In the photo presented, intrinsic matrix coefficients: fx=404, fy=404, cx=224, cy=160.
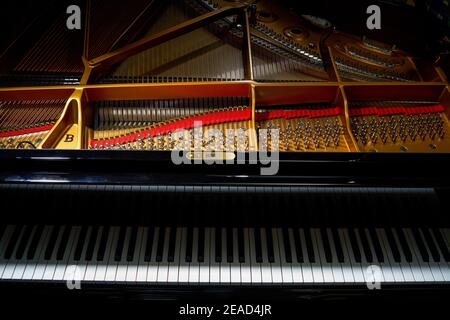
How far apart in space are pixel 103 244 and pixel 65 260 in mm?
204

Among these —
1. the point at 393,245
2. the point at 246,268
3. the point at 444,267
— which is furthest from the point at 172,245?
the point at 444,267

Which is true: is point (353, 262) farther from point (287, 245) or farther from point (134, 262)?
point (134, 262)

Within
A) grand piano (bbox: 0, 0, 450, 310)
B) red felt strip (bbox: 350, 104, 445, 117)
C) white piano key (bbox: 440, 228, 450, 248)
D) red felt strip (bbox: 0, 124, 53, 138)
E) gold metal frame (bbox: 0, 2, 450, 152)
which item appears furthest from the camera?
red felt strip (bbox: 350, 104, 445, 117)

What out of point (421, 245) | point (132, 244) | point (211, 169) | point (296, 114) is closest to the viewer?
point (211, 169)

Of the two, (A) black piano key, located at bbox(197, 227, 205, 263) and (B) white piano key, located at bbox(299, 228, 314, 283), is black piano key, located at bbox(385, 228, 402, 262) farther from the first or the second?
(A) black piano key, located at bbox(197, 227, 205, 263)

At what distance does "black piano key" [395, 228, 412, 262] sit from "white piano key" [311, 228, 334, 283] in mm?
431

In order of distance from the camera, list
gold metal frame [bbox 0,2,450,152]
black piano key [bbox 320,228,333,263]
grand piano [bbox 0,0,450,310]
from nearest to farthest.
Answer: grand piano [bbox 0,0,450,310] < black piano key [bbox 320,228,333,263] < gold metal frame [bbox 0,2,450,152]

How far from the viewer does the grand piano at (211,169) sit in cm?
202

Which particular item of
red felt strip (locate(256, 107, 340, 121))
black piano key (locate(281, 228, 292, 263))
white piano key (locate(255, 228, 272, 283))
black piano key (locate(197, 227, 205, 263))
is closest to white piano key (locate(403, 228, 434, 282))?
black piano key (locate(281, 228, 292, 263))

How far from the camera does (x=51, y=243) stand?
6.94ft

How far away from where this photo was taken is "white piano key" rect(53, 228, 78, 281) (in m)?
2.03

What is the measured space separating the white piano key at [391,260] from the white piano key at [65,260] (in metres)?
1.67

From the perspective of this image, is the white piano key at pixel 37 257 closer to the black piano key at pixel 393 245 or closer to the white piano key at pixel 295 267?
the white piano key at pixel 295 267

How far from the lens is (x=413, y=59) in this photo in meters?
3.17
